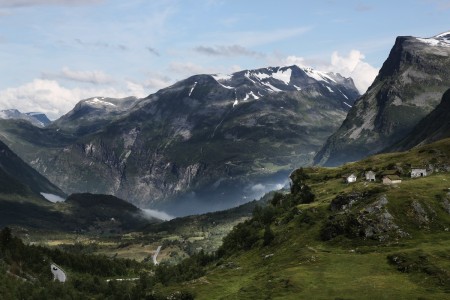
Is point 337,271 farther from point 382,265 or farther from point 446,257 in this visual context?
point 446,257

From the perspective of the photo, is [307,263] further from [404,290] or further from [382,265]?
[404,290]

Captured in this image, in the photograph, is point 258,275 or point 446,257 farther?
point 258,275

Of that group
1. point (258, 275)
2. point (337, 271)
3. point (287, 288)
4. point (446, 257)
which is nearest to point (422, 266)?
point (446, 257)

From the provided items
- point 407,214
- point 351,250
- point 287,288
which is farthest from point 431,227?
point 287,288

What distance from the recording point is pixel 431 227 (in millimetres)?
191500

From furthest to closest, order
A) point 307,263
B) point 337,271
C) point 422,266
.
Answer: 1. point 307,263
2. point 337,271
3. point 422,266

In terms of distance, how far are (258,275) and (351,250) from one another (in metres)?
32.8

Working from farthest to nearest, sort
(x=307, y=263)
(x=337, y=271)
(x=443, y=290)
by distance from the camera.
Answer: (x=307, y=263)
(x=337, y=271)
(x=443, y=290)

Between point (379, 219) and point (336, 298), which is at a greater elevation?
point (379, 219)

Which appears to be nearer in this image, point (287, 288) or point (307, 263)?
point (287, 288)

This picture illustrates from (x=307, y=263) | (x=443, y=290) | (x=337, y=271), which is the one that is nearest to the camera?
(x=443, y=290)

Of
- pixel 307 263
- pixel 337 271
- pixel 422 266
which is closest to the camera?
pixel 422 266

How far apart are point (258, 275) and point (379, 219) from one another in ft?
150

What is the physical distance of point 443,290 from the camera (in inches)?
5768
